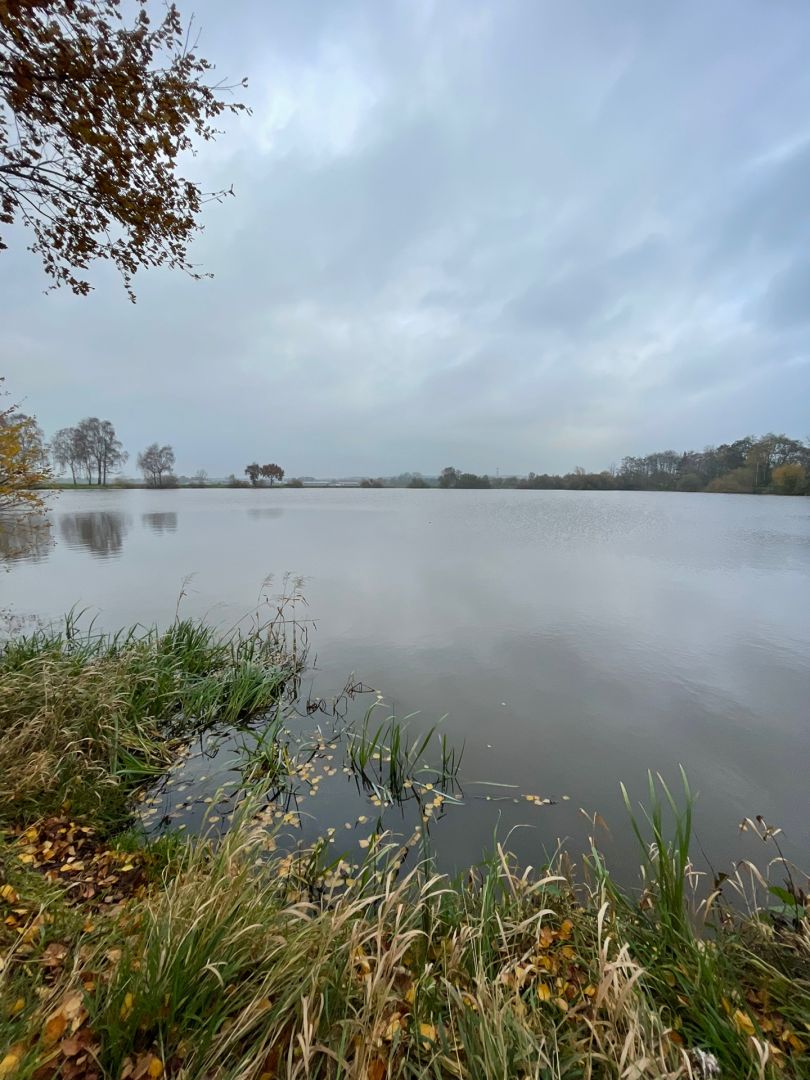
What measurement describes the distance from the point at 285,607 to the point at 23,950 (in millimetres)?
7010

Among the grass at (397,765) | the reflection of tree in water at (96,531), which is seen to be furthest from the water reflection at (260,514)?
the grass at (397,765)

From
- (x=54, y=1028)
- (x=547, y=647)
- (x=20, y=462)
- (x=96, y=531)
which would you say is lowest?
(x=547, y=647)

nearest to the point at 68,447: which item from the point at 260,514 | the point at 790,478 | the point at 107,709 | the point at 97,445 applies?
the point at 97,445

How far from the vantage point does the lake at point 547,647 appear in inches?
150

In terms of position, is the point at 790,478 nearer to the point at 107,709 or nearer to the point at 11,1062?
the point at 107,709

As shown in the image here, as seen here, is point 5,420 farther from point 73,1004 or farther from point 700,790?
point 700,790

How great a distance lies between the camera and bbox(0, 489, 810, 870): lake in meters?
3.80

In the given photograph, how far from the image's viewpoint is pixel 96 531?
20500 mm

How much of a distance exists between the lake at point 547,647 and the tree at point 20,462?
8.22ft

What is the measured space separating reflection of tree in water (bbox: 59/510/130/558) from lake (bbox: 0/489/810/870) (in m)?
0.28

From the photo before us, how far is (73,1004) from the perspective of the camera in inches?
61.6

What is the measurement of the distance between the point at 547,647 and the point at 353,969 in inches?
241

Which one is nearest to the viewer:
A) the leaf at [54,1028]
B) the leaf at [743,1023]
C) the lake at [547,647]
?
the leaf at [54,1028]

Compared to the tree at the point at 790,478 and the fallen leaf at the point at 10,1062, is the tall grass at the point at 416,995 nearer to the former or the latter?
the fallen leaf at the point at 10,1062
